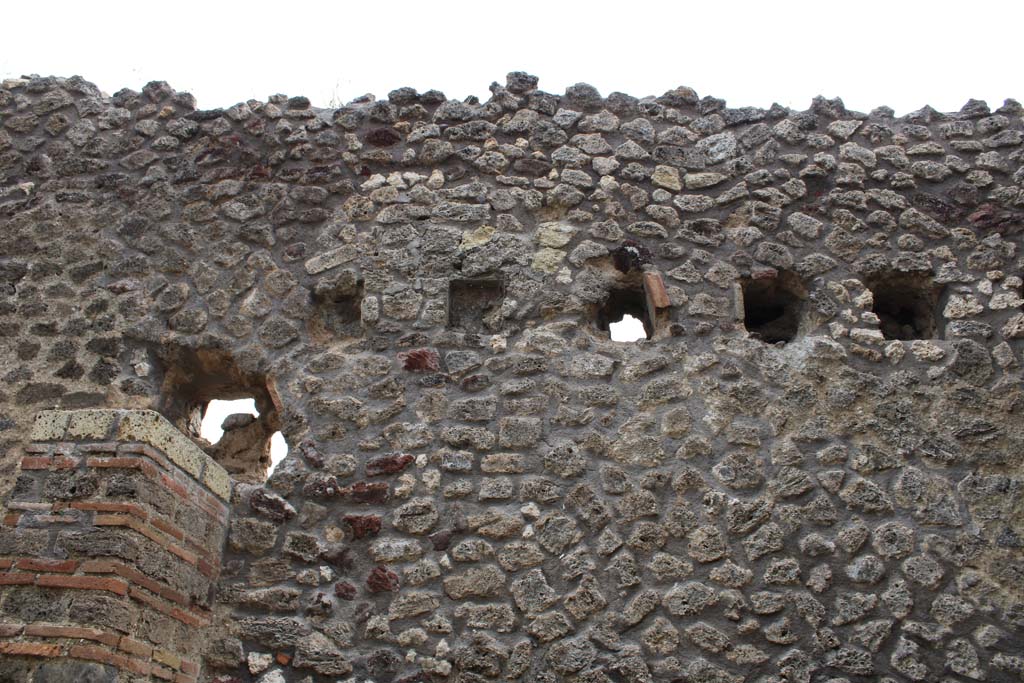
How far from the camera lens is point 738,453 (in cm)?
409

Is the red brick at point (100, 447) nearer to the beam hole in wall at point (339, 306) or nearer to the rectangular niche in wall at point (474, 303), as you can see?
the beam hole in wall at point (339, 306)

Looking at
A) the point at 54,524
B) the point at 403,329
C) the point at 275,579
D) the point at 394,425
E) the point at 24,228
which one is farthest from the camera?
the point at 24,228

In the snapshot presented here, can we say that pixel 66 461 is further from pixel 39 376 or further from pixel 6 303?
pixel 6 303

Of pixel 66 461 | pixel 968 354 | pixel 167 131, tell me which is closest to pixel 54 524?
pixel 66 461

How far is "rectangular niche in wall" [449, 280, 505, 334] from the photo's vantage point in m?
4.63

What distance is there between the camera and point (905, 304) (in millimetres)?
4770

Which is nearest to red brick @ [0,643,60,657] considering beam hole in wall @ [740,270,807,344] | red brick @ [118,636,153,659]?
red brick @ [118,636,153,659]

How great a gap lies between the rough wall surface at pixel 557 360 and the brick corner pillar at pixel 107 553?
3.9 inches

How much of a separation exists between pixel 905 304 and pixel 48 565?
153 inches

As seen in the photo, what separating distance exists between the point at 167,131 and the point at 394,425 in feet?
7.10

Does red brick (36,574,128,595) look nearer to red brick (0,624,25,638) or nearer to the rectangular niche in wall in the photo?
red brick (0,624,25,638)

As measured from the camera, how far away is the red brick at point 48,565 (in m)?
3.38

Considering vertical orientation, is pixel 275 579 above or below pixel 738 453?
below

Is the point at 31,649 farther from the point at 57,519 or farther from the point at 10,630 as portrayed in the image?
the point at 57,519
